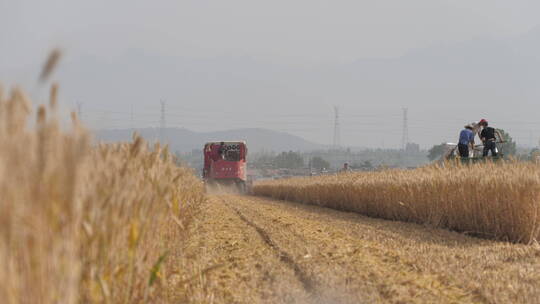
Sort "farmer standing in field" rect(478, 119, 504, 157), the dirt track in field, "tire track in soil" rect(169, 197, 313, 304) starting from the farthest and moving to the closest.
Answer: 1. "farmer standing in field" rect(478, 119, 504, 157)
2. the dirt track in field
3. "tire track in soil" rect(169, 197, 313, 304)

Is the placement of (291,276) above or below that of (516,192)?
below

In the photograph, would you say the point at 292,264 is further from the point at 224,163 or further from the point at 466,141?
the point at 224,163

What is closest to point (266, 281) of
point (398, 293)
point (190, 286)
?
point (190, 286)

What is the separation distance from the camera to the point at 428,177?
9.80 m

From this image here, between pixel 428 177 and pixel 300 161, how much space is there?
174 m

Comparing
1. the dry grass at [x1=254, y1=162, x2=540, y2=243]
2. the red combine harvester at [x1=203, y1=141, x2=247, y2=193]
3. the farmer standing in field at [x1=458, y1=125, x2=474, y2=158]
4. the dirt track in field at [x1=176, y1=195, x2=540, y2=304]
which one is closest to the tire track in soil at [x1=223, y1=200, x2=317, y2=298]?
the dirt track in field at [x1=176, y1=195, x2=540, y2=304]

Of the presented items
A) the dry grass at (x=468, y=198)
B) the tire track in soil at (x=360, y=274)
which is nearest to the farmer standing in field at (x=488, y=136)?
the dry grass at (x=468, y=198)

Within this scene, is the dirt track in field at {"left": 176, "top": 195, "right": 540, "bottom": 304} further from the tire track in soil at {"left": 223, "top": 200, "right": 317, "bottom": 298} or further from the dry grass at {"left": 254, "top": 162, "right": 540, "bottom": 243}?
the dry grass at {"left": 254, "top": 162, "right": 540, "bottom": 243}

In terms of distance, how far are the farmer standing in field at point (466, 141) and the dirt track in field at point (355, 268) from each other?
512 cm

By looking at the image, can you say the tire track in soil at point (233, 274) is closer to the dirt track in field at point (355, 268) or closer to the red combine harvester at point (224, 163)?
the dirt track in field at point (355, 268)

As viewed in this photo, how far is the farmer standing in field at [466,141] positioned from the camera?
41.2ft

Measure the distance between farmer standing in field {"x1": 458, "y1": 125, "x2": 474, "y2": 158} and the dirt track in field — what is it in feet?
16.8

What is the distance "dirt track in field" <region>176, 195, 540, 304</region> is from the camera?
4.14m

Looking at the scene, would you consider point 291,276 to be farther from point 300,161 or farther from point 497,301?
point 300,161
